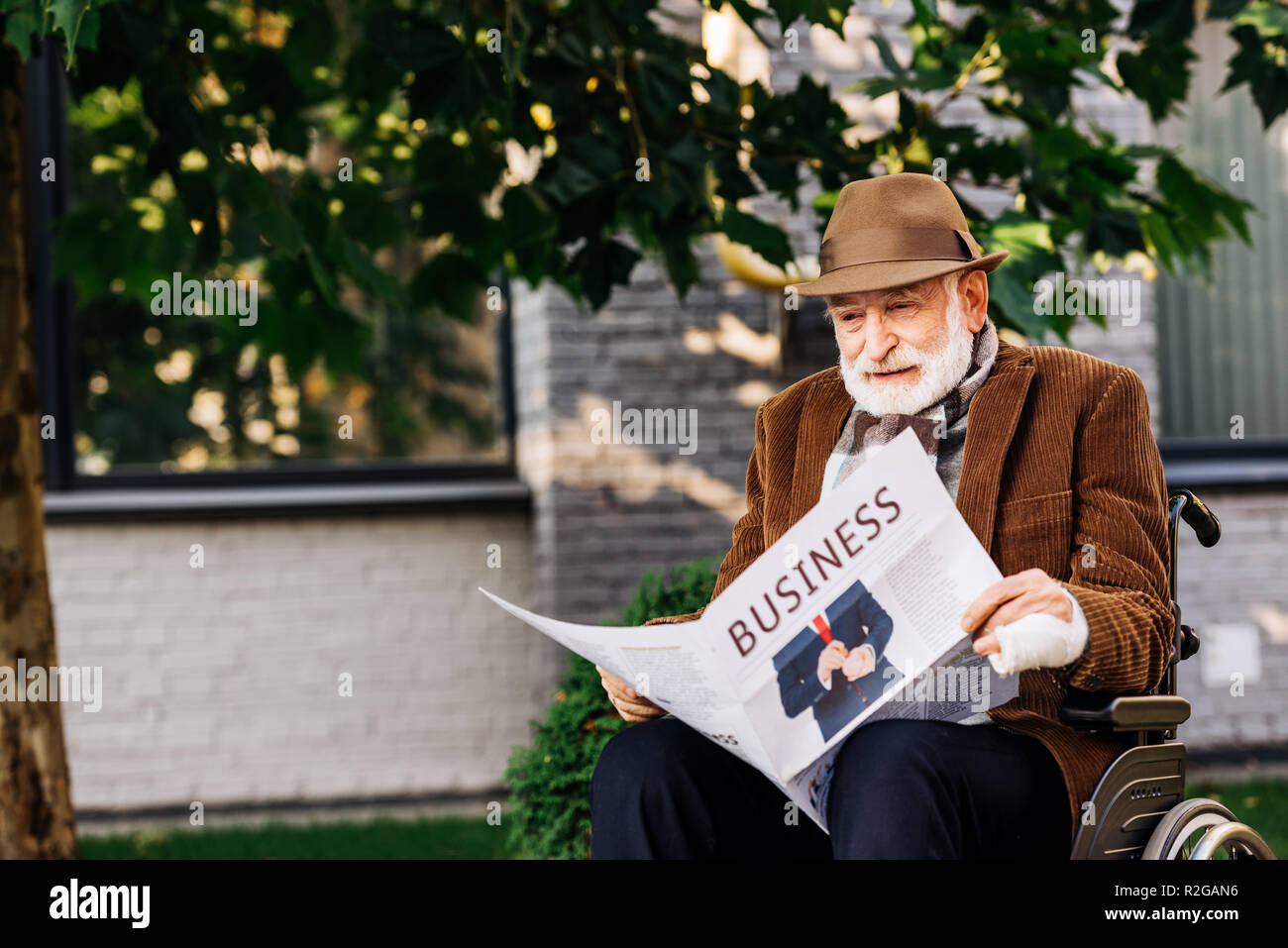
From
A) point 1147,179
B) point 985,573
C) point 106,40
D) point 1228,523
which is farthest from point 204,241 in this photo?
point 1228,523

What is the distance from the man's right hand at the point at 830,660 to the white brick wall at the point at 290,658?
365 cm

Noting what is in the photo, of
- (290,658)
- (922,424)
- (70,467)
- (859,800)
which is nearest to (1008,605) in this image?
(859,800)

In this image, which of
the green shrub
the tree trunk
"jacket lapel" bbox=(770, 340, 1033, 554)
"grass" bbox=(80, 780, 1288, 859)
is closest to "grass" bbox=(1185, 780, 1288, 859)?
"grass" bbox=(80, 780, 1288, 859)

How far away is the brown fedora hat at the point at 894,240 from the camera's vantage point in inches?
86.6

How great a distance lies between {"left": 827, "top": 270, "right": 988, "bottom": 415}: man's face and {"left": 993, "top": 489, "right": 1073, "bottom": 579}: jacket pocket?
27cm

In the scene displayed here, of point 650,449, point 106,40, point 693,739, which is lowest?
point 693,739

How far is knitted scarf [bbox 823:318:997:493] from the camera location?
7.41 ft

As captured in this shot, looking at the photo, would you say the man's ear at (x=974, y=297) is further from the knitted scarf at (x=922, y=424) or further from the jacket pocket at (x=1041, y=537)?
the jacket pocket at (x=1041, y=537)

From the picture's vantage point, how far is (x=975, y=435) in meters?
2.17

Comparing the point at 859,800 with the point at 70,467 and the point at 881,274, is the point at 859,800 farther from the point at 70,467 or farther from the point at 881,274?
the point at 70,467
